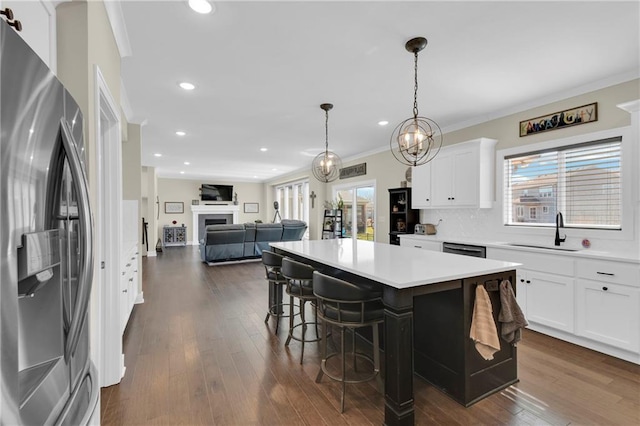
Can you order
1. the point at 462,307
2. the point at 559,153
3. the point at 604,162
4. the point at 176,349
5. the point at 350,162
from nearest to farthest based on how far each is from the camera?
the point at 462,307 → the point at 176,349 → the point at 604,162 → the point at 559,153 → the point at 350,162

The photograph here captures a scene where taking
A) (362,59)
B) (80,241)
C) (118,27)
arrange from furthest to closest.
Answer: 1. (362,59)
2. (118,27)
3. (80,241)

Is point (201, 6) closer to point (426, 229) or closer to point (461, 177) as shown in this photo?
point (461, 177)

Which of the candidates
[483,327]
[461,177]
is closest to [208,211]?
[461,177]

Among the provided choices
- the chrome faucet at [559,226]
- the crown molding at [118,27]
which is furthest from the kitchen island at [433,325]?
the crown molding at [118,27]

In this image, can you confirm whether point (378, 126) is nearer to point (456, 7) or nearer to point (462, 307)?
point (456, 7)

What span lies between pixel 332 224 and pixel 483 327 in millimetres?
6042

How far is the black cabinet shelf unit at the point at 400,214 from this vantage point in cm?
534

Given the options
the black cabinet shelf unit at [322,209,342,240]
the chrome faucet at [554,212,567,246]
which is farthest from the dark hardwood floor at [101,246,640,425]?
the black cabinet shelf unit at [322,209,342,240]

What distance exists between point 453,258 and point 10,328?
2540 millimetres

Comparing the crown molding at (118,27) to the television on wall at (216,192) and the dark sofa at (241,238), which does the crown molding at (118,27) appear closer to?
the dark sofa at (241,238)

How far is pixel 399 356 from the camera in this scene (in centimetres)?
177

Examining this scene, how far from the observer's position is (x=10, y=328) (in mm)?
628

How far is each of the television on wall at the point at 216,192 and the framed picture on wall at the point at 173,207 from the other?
80 cm

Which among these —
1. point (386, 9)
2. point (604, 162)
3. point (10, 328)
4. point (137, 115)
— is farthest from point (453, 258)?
point (137, 115)
